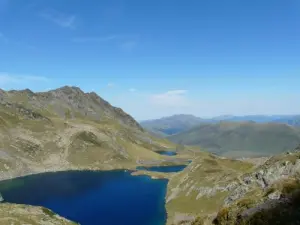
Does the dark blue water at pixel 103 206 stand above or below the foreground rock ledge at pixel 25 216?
below

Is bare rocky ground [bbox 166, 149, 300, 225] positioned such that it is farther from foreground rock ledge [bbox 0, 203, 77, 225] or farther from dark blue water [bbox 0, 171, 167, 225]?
foreground rock ledge [bbox 0, 203, 77, 225]

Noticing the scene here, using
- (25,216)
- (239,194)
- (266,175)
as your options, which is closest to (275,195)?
(25,216)

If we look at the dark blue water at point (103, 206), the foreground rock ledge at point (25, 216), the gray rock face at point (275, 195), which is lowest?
the dark blue water at point (103, 206)

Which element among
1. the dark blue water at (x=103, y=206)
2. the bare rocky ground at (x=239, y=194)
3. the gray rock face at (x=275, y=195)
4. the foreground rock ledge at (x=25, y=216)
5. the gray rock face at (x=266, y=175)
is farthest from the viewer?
the dark blue water at (x=103, y=206)

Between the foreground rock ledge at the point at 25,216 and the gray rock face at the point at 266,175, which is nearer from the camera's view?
the foreground rock ledge at the point at 25,216

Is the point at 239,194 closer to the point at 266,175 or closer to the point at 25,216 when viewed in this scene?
the point at 266,175

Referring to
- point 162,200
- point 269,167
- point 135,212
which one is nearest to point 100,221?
point 135,212

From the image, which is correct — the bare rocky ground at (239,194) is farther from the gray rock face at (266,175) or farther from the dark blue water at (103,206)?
the dark blue water at (103,206)

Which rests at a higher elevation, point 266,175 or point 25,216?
point 266,175

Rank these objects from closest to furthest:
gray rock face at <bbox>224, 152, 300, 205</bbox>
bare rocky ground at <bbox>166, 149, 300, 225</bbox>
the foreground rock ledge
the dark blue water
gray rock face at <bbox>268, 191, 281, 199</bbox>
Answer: bare rocky ground at <bbox>166, 149, 300, 225</bbox> < gray rock face at <bbox>268, 191, 281, 199</bbox> < the foreground rock ledge < gray rock face at <bbox>224, 152, 300, 205</bbox> < the dark blue water

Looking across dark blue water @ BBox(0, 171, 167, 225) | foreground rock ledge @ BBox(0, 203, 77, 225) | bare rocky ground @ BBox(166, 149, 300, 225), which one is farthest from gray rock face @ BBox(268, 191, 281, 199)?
dark blue water @ BBox(0, 171, 167, 225)


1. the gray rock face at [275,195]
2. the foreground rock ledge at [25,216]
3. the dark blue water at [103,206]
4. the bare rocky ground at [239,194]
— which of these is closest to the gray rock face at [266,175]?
the bare rocky ground at [239,194]

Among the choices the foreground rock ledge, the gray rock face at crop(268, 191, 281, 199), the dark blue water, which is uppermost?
the gray rock face at crop(268, 191, 281, 199)
